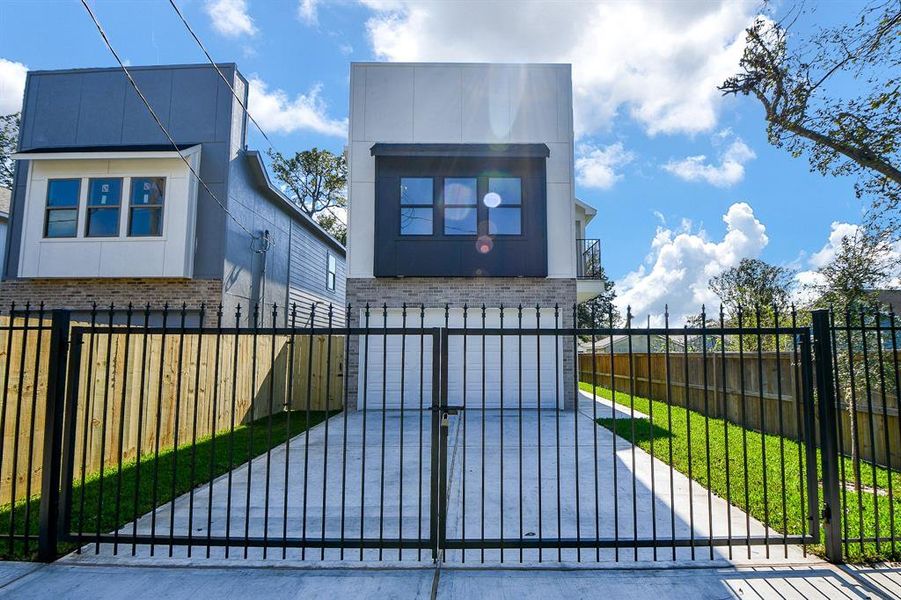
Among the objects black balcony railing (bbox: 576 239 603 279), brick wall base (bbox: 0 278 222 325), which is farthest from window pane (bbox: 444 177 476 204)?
brick wall base (bbox: 0 278 222 325)

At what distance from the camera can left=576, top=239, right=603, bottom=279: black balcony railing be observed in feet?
42.9

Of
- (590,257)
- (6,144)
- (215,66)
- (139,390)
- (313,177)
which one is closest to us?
(139,390)

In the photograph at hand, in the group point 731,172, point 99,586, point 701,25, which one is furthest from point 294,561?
point 731,172

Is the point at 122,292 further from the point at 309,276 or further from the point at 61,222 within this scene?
the point at 309,276

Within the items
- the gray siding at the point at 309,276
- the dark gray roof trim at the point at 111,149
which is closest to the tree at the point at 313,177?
the gray siding at the point at 309,276

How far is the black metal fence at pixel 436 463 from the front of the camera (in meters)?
3.74

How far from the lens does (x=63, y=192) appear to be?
1135cm

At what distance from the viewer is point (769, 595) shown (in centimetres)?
320

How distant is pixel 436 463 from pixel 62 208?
39.2ft

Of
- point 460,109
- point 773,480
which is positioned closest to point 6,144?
point 460,109

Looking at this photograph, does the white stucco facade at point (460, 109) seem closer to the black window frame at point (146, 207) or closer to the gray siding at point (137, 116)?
the gray siding at point (137, 116)

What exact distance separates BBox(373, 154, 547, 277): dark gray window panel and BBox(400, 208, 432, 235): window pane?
97 mm

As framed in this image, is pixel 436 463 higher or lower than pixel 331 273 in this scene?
lower

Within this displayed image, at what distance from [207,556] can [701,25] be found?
8.41 m
